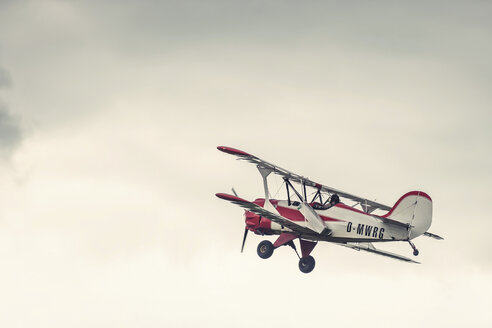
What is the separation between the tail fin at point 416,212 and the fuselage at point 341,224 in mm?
430

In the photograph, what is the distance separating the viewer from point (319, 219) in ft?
233

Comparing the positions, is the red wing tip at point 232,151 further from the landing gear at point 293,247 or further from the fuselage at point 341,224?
the landing gear at point 293,247

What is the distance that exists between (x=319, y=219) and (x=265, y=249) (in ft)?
11.3

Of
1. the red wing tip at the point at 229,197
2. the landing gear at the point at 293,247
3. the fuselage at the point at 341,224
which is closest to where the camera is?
the red wing tip at the point at 229,197

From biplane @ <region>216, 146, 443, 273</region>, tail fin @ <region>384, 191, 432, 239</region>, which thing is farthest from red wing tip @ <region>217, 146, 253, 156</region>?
tail fin @ <region>384, 191, 432, 239</region>

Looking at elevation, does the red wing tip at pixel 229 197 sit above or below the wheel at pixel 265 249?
above

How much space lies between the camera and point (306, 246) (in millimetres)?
73125

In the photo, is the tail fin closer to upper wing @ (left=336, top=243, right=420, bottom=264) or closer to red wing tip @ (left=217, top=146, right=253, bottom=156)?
upper wing @ (left=336, top=243, right=420, bottom=264)

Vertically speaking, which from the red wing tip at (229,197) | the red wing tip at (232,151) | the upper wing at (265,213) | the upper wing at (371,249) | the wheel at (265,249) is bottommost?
the upper wing at (371,249)

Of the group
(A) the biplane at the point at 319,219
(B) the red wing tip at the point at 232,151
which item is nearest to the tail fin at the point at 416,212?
(A) the biplane at the point at 319,219

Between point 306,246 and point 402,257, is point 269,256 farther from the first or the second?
point 402,257

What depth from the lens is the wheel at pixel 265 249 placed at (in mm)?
72375

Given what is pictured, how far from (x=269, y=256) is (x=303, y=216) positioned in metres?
2.83

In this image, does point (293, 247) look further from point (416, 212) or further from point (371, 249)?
point (416, 212)
